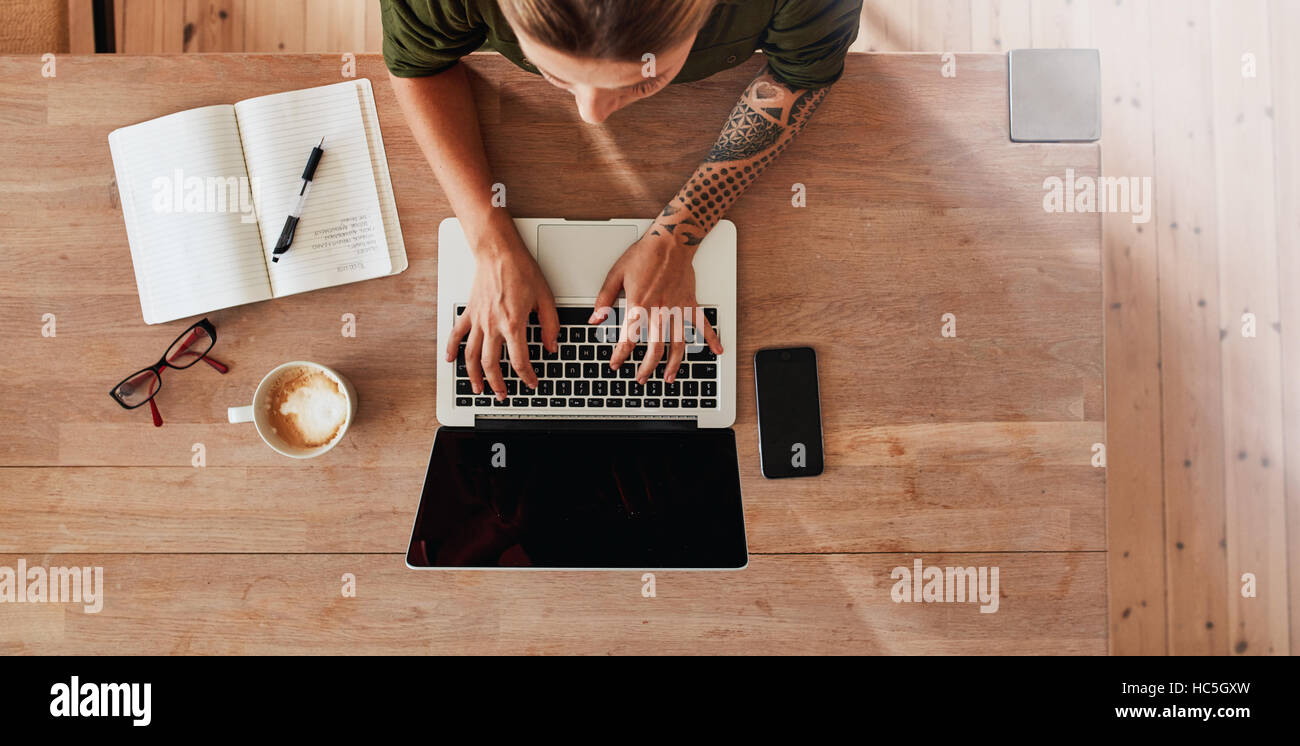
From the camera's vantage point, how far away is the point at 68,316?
896mm

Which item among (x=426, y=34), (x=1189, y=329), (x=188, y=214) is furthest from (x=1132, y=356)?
(x=188, y=214)

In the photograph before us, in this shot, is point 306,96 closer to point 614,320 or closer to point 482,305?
point 482,305

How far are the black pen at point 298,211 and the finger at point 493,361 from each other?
1.00 ft

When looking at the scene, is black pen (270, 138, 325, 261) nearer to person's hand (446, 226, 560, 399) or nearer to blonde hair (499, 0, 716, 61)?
person's hand (446, 226, 560, 399)

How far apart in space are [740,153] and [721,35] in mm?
142

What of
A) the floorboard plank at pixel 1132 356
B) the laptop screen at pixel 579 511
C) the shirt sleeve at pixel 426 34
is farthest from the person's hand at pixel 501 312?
the floorboard plank at pixel 1132 356

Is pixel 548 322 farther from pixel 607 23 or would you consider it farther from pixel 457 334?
pixel 607 23

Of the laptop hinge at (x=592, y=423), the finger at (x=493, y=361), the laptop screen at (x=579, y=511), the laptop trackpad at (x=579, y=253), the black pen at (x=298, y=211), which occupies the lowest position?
the laptop screen at (x=579, y=511)

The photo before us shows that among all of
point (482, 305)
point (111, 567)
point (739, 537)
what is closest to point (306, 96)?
point (482, 305)

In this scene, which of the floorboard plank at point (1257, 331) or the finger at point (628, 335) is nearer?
the finger at point (628, 335)

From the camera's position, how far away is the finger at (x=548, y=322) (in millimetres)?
862

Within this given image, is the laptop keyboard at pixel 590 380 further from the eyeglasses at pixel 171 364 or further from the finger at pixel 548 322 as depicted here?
the eyeglasses at pixel 171 364

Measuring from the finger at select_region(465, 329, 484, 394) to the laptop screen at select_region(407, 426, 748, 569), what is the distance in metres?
0.08

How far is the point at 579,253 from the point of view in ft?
2.92
